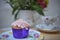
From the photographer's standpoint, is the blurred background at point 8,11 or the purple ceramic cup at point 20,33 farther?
the blurred background at point 8,11

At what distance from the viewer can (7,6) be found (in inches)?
52.2

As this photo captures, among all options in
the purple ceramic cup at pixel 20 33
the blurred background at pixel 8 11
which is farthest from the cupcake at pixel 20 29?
the blurred background at pixel 8 11

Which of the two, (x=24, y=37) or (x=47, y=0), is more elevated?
(x=47, y=0)

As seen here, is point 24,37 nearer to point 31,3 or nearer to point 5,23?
point 31,3

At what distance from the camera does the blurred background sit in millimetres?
1324

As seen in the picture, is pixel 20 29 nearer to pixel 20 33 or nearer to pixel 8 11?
pixel 20 33

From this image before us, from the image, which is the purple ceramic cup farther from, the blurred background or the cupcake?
the blurred background

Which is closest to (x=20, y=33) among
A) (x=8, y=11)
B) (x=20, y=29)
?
(x=20, y=29)

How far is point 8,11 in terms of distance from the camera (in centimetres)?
133

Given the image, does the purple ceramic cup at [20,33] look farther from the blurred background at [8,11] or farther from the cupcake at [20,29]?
the blurred background at [8,11]

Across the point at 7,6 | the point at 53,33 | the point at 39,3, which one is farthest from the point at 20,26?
the point at 7,6

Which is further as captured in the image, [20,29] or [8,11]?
[8,11]

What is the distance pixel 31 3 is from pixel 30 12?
0.25ft

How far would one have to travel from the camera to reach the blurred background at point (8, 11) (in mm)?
1324
